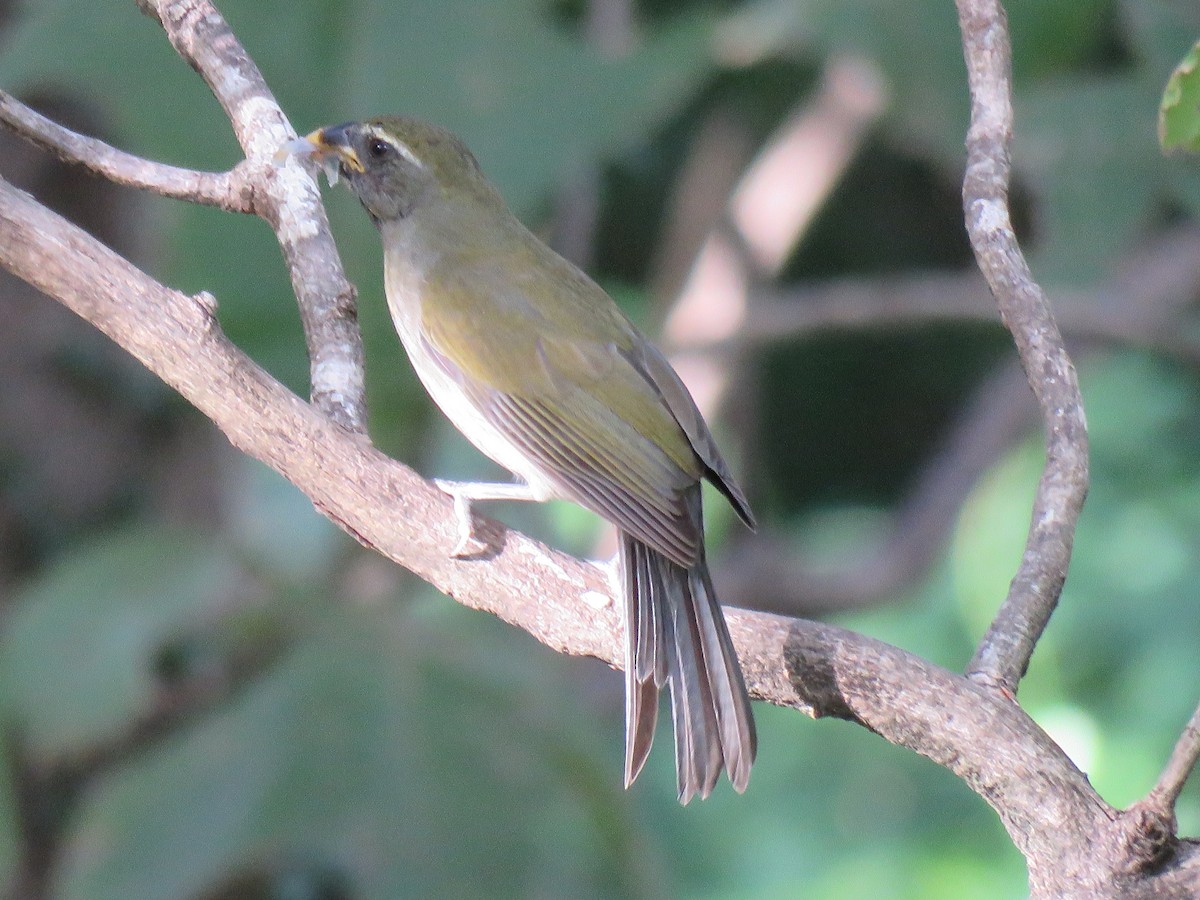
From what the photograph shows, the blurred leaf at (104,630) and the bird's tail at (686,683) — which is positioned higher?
the bird's tail at (686,683)

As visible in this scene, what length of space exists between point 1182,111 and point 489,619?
3.63 m

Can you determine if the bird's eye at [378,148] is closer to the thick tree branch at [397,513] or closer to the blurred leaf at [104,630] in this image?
the thick tree branch at [397,513]

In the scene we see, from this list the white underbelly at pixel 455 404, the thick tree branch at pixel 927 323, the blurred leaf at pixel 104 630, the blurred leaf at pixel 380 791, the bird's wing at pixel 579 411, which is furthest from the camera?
the thick tree branch at pixel 927 323

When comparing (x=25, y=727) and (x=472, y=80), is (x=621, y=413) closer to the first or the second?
(x=472, y=80)

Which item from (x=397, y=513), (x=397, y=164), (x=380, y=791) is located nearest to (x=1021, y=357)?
(x=397, y=513)

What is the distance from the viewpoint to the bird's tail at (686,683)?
7.94ft

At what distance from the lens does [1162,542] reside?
562 centimetres

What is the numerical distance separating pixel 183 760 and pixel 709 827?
1.90 meters

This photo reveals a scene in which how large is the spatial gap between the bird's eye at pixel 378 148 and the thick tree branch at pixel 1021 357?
1.42m

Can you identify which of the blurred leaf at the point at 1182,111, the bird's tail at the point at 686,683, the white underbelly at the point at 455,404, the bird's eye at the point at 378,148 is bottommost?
the bird's tail at the point at 686,683

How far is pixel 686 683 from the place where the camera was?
8.18ft

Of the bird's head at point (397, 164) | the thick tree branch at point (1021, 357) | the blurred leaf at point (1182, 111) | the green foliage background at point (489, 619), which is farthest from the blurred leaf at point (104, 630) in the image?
the blurred leaf at point (1182, 111)

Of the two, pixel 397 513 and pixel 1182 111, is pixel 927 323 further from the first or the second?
pixel 397 513

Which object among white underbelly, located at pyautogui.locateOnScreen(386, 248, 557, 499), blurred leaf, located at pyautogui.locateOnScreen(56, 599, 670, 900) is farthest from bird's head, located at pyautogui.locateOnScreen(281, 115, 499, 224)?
blurred leaf, located at pyautogui.locateOnScreen(56, 599, 670, 900)
